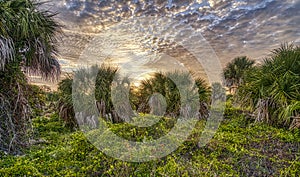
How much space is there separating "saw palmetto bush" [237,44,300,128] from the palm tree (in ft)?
19.8

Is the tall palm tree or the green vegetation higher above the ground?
the tall palm tree

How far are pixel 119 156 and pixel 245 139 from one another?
285 cm

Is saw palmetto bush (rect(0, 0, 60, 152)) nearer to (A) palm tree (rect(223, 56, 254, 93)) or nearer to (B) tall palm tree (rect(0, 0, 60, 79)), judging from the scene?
(B) tall palm tree (rect(0, 0, 60, 79))

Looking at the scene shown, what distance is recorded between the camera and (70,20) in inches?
237

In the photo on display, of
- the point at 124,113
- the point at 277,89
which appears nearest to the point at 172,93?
the point at 124,113

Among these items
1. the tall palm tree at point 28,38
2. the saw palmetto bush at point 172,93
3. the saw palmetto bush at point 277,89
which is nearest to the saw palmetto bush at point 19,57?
the tall palm tree at point 28,38

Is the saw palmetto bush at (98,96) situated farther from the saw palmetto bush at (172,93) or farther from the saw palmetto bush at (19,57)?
the saw palmetto bush at (19,57)

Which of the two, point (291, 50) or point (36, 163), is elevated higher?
point (291, 50)

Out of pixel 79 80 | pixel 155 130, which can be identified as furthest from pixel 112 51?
pixel 155 130

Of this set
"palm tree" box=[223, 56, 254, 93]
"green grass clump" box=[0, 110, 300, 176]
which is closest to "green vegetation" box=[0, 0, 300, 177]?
"green grass clump" box=[0, 110, 300, 176]

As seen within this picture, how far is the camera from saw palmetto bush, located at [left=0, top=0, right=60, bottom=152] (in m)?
3.98

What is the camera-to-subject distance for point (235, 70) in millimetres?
12633

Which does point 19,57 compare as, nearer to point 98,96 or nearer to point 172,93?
point 98,96

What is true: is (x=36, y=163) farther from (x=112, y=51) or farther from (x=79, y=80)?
(x=112, y=51)
